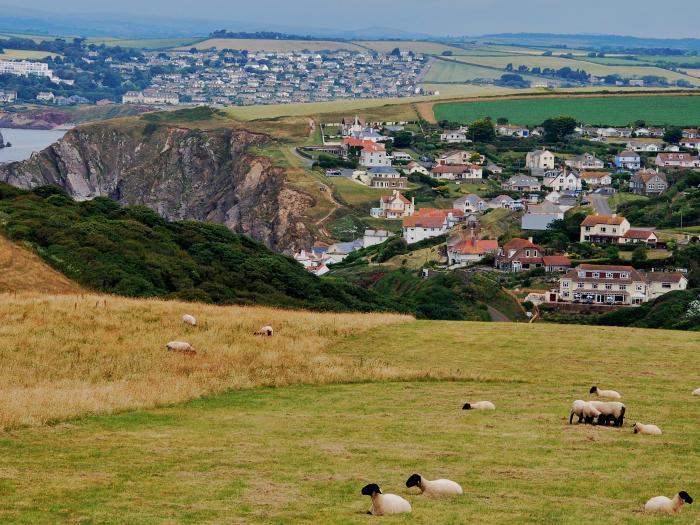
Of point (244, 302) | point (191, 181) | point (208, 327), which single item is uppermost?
point (208, 327)

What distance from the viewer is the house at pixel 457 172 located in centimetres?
15275

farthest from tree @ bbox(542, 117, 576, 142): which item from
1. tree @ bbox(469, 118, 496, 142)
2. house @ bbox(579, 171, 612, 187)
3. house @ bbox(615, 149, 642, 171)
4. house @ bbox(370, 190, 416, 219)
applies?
house @ bbox(370, 190, 416, 219)

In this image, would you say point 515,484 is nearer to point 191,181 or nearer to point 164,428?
point 164,428

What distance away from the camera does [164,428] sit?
824 inches

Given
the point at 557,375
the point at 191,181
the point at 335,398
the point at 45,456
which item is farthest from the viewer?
the point at 191,181

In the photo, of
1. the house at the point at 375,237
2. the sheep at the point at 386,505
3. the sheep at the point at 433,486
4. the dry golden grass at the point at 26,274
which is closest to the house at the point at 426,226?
the house at the point at 375,237

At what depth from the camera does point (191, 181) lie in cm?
17462

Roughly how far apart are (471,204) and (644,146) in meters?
50.9

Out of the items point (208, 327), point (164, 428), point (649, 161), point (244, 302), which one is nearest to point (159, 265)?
point (244, 302)

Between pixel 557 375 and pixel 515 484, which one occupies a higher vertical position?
pixel 515 484

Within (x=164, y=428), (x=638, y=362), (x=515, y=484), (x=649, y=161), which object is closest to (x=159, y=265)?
(x=638, y=362)

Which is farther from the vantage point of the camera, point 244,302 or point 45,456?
point 244,302

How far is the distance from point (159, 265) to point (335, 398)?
99.3 ft

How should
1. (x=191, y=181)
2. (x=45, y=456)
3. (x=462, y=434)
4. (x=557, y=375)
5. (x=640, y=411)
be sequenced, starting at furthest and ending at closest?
(x=191, y=181) → (x=557, y=375) → (x=640, y=411) → (x=462, y=434) → (x=45, y=456)
